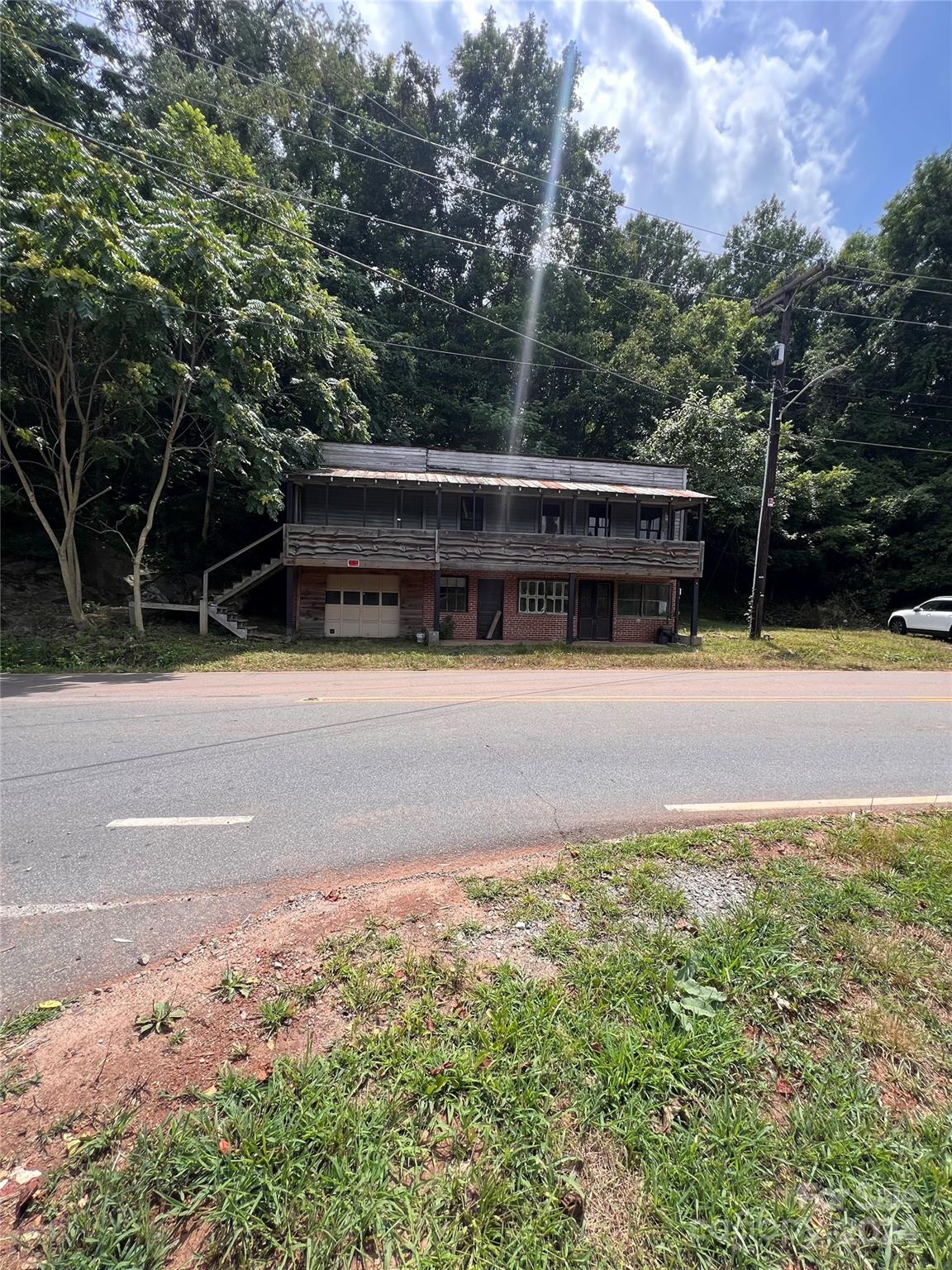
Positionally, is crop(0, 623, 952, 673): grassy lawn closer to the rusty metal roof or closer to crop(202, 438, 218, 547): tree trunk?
crop(202, 438, 218, 547): tree trunk

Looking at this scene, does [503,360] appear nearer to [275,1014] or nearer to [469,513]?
[469,513]

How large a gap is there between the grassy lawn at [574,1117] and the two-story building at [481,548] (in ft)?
51.0

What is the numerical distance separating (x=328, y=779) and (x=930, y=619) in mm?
24774

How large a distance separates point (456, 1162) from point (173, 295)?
51.4 feet

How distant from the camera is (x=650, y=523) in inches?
877

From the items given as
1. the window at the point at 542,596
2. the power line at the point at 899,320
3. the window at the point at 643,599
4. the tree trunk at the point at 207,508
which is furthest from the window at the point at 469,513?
the power line at the point at 899,320

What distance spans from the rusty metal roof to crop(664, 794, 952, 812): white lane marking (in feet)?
47.9

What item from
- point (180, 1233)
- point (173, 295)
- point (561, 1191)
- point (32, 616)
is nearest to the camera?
point (180, 1233)

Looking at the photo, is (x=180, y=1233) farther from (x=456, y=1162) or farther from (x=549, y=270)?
(x=549, y=270)

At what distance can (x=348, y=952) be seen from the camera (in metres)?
2.73

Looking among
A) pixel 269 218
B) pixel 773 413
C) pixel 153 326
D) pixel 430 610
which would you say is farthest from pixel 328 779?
pixel 269 218

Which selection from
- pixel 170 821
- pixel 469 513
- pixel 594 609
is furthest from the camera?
pixel 594 609

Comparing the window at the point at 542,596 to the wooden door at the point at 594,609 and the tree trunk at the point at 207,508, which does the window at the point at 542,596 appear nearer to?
the wooden door at the point at 594,609

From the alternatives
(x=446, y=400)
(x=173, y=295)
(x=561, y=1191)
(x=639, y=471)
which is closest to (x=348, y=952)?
(x=561, y=1191)
